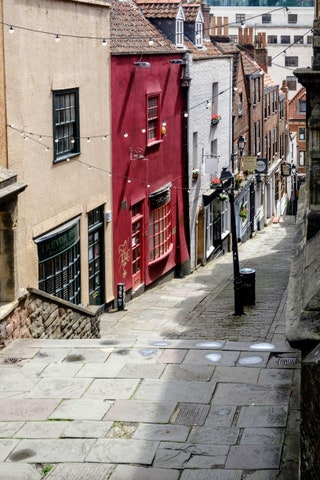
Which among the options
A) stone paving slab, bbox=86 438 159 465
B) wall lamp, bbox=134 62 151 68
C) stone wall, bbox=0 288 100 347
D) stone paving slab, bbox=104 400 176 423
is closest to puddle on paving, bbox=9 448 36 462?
stone paving slab, bbox=86 438 159 465

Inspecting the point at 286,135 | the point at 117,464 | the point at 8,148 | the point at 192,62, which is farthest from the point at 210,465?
the point at 286,135

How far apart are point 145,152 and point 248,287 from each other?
516 cm

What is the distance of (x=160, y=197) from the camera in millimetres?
26281

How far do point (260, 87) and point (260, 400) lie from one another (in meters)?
38.6

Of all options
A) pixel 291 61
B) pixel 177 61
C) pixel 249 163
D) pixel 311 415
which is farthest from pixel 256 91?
pixel 291 61

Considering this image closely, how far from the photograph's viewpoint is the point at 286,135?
198 ft

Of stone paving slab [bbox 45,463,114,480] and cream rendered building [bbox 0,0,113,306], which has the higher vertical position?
cream rendered building [bbox 0,0,113,306]

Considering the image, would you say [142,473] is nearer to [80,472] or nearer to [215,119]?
[80,472]

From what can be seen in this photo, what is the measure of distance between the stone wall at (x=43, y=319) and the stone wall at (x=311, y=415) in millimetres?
7835

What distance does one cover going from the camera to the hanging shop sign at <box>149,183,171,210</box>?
84.2ft

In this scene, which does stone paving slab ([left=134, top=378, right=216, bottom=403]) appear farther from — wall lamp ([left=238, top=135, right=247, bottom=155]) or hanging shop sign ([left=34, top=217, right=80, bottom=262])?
wall lamp ([left=238, top=135, right=247, bottom=155])

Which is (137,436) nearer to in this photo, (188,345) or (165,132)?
(188,345)

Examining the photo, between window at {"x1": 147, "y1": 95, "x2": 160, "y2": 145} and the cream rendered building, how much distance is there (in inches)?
164

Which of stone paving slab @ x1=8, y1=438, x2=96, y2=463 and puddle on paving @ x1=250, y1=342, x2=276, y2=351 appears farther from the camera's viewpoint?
puddle on paving @ x1=250, y1=342, x2=276, y2=351
